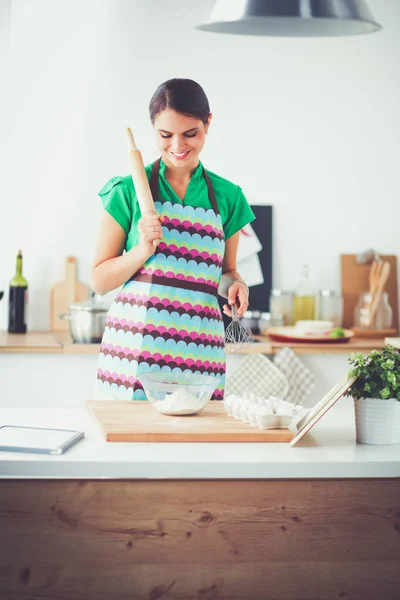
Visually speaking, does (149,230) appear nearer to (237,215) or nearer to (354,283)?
(237,215)

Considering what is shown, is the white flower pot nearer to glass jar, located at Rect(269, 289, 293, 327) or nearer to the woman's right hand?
the woman's right hand

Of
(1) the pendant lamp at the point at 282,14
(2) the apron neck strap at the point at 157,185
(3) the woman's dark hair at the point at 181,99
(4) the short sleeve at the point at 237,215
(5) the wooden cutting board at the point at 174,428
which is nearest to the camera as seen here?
(5) the wooden cutting board at the point at 174,428

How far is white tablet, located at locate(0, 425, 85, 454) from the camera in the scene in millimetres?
1655

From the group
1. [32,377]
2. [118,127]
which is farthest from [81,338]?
[118,127]

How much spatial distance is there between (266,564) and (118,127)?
298 cm

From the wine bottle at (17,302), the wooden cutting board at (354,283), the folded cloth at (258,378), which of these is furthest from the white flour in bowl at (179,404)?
the wooden cutting board at (354,283)

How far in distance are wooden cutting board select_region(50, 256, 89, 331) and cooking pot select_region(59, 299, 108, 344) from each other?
0.47 m

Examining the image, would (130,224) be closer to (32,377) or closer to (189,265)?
(189,265)

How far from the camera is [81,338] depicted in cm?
371

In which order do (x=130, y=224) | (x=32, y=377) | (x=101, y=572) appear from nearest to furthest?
(x=101, y=572) → (x=130, y=224) → (x=32, y=377)

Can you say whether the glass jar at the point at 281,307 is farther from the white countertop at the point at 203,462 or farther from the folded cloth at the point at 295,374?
the white countertop at the point at 203,462

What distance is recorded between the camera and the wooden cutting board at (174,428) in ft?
5.76

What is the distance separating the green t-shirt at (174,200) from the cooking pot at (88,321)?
1.34 metres

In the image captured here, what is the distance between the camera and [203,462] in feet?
5.23
